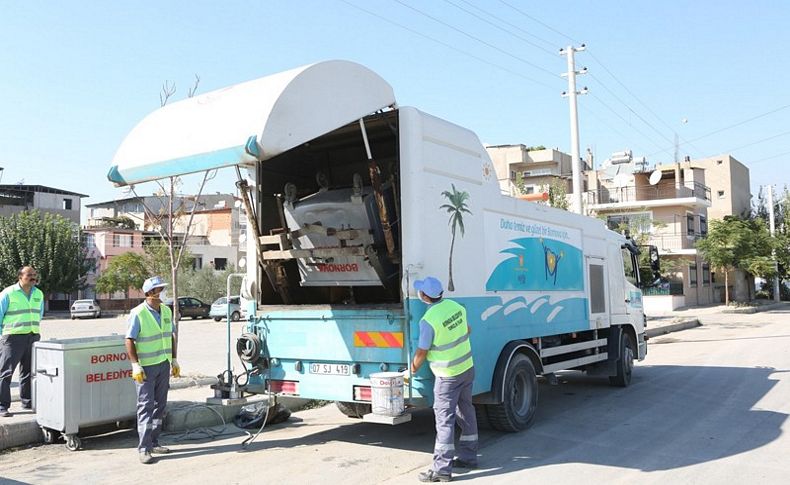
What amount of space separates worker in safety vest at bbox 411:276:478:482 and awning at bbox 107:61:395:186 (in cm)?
178

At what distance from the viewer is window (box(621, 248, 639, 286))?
11556 mm

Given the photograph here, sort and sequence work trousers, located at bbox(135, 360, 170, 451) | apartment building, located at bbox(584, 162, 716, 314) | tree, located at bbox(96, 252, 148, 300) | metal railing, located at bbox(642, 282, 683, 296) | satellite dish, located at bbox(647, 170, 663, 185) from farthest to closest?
tree, located at bbox(96, 252, 148, 300)
satellite dish, located at bbox(647, 170, 663, 185)
apartment building, located at bbox(584, 162, 716, 314)
metal railing, located at bbox(642, 282, 683, 296)
work trousers, located at bbox(135, 360, 170, 451)

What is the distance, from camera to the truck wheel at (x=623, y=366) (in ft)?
35.4

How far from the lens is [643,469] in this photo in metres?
5.93

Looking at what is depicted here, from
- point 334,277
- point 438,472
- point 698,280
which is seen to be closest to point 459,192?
point 334,277

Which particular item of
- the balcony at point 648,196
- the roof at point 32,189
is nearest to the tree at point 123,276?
the roof at point 32,189

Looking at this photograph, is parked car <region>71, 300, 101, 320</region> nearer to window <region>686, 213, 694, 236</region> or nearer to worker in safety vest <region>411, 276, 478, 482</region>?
window <region>686, 213, 694, 236</region>

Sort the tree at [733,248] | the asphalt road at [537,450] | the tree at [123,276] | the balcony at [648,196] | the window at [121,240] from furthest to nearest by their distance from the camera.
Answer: the window at [121,240] < the tree at [123,276] < the balcony at [648,196] < the tree at [733,248] < the asphalt road at [537,450]

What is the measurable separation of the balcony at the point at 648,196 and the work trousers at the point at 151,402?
35799mm

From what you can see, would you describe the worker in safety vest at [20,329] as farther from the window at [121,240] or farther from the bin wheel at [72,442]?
the window at [121,240]

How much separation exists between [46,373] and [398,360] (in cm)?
390

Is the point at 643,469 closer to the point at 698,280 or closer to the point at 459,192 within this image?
the point at 459,192

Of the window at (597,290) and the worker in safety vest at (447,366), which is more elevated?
the window at (597,290)

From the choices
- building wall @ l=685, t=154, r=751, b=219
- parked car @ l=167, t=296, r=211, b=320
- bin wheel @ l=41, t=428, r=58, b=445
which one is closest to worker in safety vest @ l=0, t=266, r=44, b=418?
bin wheel @ l=41, t=428, r=58, b=445
